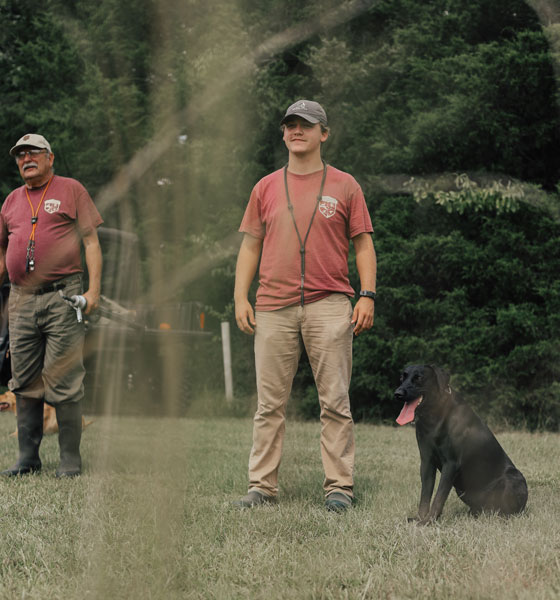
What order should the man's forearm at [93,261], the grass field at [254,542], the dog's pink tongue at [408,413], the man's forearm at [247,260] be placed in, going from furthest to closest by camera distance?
1. the man's forearm at [93,261]
2. the man's forearm at [247,260]
3. the dog's pink tongue at [408,413]
4. the grass field at [254,542]

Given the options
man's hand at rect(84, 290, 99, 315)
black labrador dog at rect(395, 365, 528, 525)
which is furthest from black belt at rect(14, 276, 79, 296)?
black labrador dog at rect(395, 365, 528, 525)

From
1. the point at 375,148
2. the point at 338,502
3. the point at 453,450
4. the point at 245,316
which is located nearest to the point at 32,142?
the point at 245,316

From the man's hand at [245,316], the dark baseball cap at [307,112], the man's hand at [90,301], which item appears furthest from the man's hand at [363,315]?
the man's hand at [90,301]

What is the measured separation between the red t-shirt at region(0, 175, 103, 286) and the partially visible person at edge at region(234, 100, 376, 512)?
1389 millimetres

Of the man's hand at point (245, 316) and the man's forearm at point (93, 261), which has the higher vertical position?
the man's forearm at point (93, 261)

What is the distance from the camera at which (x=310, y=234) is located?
382 centimetres

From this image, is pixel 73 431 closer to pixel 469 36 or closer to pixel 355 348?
pixel 355 348

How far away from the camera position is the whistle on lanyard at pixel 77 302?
4594 mm

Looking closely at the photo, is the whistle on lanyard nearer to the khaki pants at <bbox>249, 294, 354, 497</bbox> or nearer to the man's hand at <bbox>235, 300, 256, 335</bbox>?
the man's hand at <bbox>235, 300, 256, 335</bbox>

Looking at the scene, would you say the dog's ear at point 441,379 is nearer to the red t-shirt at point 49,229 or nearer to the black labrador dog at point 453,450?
the black labrador dog at point 453,450

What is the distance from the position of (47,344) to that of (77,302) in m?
0.37

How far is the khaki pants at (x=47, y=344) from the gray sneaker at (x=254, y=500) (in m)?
1.49

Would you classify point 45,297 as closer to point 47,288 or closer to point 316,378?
point 47,288

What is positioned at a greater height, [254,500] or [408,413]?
[408,413]
